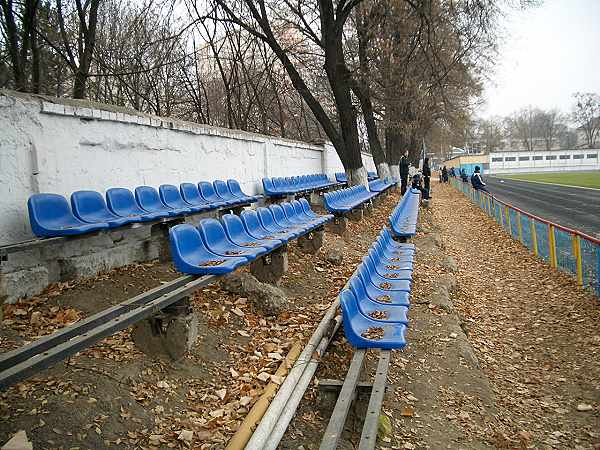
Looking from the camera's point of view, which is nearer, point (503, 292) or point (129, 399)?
point (129, 399)

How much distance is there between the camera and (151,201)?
6371 mm

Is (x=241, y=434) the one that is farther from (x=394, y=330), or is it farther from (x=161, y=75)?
(x=161, y=75)

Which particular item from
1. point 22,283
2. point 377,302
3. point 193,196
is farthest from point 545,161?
point 22,283

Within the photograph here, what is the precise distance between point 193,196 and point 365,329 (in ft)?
14.7

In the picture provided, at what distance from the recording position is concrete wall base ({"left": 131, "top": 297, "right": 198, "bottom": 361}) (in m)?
3.49

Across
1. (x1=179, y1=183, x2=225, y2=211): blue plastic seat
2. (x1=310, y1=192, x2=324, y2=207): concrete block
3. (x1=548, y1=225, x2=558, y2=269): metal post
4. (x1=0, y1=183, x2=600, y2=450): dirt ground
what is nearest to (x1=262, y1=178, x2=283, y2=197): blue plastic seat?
(x1=310, y1=192, x2=324, y2=207): concrete block

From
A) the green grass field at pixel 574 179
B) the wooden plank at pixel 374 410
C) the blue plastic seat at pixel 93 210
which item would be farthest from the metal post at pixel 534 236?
the green grass field at pixel 574 179

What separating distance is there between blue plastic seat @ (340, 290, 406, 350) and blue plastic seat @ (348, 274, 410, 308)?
11.2 inches

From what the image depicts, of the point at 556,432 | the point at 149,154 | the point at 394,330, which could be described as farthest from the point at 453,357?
the point at 149,154

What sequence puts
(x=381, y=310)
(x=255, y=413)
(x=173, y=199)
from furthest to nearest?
(x=173, y=199) → (x=381, y=310) → (x=255, y=413)

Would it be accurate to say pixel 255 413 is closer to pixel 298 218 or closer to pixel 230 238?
pixel 230 238

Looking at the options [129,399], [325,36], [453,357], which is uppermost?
[325,36]

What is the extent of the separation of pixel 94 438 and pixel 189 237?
76.1 inches

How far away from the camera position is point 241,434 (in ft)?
9.41
